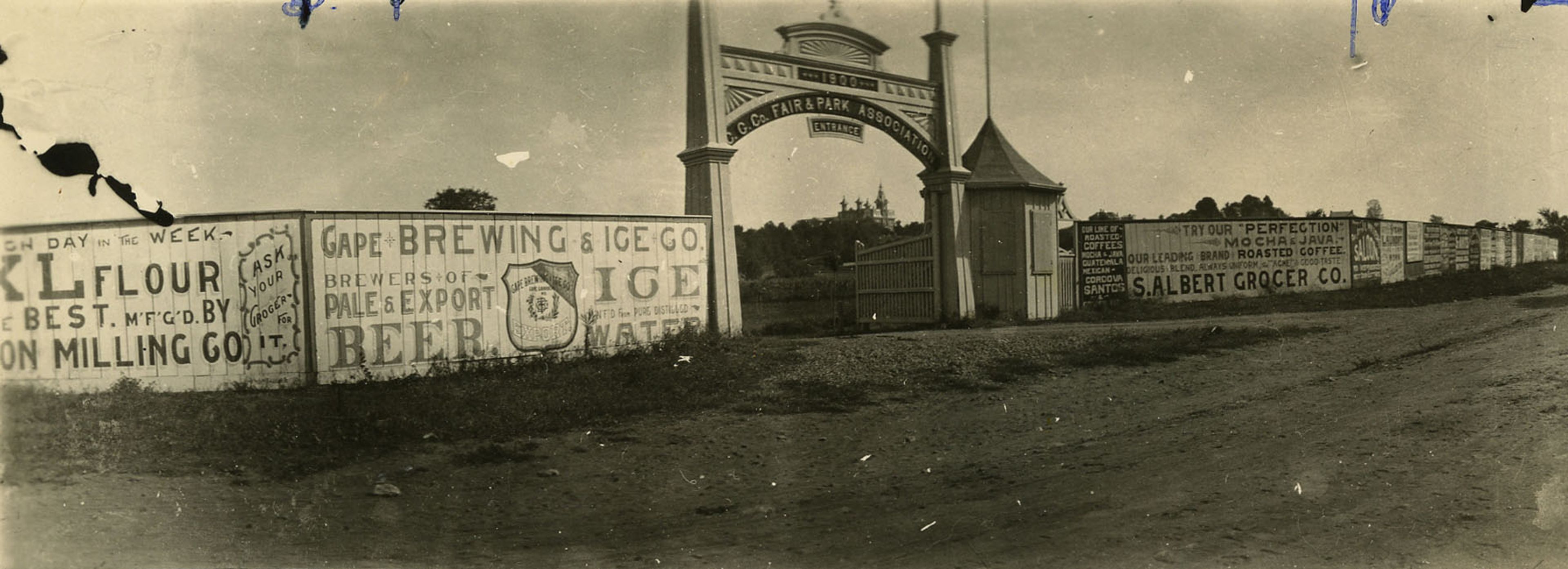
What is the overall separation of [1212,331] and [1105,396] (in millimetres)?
3591

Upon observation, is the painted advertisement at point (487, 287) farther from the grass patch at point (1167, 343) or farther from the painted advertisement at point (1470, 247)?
the painted advertisement at point (1470, 247)

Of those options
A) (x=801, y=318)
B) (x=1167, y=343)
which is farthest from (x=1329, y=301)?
(x=801, y=318)

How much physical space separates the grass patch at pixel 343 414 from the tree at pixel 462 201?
4.72ft

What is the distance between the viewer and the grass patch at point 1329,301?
12953 millimetres

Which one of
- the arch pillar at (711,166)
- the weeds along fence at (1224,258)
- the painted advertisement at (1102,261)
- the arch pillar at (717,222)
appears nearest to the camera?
the arch pillar at (711,166)

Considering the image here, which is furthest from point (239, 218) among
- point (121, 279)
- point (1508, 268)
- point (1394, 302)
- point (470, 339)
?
point (1508, 268)

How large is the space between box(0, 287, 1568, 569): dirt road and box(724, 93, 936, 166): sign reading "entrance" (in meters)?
4.33

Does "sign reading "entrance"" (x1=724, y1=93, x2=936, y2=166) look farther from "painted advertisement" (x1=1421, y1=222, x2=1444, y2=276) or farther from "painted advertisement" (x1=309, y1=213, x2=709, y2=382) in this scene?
"painted advertisement" (x1=1421, y1=222, x2=1444, y2=276)

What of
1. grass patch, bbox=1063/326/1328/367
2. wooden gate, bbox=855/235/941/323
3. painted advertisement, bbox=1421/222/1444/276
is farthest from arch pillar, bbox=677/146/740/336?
painted advertisement, bbox=1421/222/1444/276

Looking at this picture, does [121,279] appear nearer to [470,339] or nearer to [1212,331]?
[470,339]

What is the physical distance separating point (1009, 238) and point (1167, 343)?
4.45m

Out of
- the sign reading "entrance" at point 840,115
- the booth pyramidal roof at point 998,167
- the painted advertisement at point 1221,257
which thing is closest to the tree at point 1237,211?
the painted advertisement at point 1221,257

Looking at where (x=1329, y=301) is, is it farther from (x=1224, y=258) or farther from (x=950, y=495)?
(x=950, y=495)

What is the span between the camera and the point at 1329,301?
1434 cm
